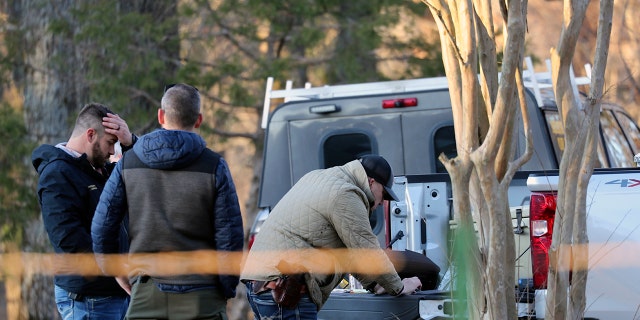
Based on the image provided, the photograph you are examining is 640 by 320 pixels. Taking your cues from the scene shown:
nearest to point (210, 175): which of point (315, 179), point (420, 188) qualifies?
point (315, 179)

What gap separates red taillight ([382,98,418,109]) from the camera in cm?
823

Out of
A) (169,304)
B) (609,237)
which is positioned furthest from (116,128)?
(609,237)

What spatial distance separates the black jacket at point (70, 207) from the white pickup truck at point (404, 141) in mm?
2088

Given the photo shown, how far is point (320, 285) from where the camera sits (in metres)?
5.28

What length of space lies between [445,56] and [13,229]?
7.96 meters

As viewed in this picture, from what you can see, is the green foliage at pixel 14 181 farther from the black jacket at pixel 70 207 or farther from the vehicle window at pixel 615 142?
the black jacket at pixel 70 207

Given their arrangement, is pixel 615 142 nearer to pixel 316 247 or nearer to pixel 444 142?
pixel 444 142

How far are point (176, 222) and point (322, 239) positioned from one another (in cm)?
75

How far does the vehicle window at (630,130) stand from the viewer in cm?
898

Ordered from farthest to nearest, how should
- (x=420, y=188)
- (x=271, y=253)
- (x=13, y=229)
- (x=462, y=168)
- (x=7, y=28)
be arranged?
1. (x=7, y=28)
2. (x=13, y=229)
3. (x=420, y=188)
4. (x=271, y=253)
5. (x=462, y=168)

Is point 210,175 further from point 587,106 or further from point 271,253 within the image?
point 587,106

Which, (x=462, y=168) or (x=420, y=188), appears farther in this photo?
(x=420, y=188)

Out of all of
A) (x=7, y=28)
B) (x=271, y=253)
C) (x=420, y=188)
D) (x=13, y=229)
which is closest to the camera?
(x=271, y=253)

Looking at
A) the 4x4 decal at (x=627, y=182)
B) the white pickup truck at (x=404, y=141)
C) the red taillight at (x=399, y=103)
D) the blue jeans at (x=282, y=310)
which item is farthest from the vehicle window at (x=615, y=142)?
the blue jeans at (x=282, y=310)
